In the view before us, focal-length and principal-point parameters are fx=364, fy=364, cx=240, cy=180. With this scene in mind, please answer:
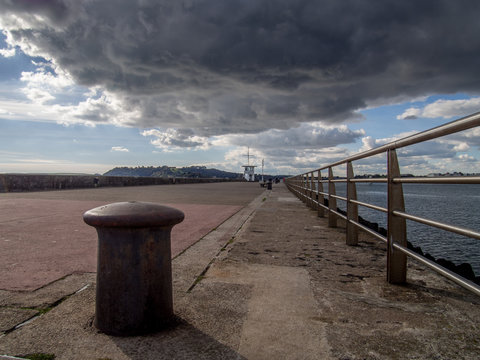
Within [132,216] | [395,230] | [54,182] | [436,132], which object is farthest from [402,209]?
[54,182]

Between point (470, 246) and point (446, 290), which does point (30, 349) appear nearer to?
point (446, 290)

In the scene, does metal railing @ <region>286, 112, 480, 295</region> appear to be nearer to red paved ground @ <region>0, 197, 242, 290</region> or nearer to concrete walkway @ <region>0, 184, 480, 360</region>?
concrete walkway @ <region>0, 184, 480, 360</region>

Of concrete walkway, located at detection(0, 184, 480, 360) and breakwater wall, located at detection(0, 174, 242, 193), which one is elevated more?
breakwater wall, located at detection(0, 174, 242, 193)

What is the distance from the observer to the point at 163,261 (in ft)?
7.68

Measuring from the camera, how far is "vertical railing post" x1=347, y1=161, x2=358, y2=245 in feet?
16.0

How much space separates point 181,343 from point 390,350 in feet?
3.87

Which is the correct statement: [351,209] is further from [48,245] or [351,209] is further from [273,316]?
[48,245]

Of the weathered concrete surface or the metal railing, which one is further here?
the weathered concrete surface

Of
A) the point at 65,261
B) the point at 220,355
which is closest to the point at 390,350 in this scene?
the point at 220,355

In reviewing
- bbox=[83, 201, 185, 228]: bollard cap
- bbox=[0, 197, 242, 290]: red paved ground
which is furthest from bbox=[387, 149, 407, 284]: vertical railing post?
bbox=[0, 197, 242, 290]: red paved ground

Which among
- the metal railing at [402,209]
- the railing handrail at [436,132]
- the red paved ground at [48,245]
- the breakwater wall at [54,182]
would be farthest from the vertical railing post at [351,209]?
the breakwater wall at [54,182]

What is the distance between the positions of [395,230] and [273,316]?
1.48 meters

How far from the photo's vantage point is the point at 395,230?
3.27m

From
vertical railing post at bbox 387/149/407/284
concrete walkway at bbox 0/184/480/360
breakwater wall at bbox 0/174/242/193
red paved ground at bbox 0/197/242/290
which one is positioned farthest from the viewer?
breakwater wall at bbox 0/174/242/193
